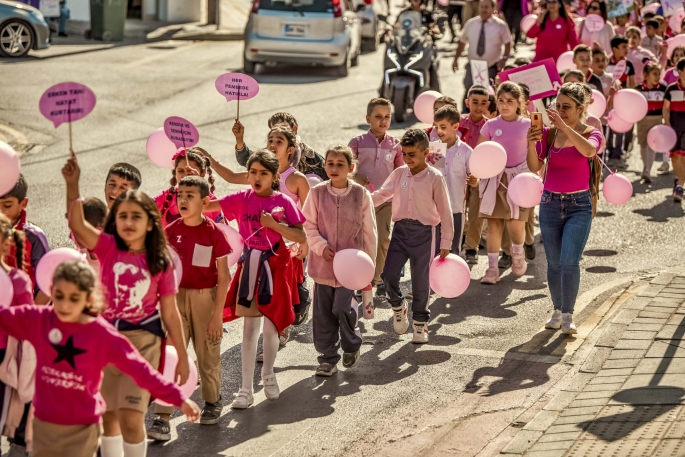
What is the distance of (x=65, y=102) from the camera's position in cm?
655

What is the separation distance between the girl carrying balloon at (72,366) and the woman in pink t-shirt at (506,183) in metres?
6.20

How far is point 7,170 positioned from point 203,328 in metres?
1.58

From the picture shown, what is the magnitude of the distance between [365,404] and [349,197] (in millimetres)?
1514

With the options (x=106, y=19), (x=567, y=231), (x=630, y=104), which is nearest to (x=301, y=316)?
(x=567, y=231)

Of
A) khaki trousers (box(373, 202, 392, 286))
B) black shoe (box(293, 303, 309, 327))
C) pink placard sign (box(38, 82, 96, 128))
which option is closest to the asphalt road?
black shoe (box(293, 303, 309, 327))

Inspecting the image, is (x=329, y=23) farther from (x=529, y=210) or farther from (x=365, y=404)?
(x=365, y=404)

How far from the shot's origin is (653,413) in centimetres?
730

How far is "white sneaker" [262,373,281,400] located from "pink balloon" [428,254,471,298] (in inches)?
71.8

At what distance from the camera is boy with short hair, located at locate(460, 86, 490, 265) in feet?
38.5

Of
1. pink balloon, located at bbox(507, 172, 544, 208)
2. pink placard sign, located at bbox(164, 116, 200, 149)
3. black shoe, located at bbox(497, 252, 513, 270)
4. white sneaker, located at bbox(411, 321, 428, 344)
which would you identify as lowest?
black shoe, located at bbox(497, 252, 513, 270)

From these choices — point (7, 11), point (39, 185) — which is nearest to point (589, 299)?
point (39, 185)

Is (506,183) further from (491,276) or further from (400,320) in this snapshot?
(400,320)

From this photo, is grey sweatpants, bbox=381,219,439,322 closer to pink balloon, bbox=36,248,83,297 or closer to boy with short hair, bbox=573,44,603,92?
pink balloon, bbox=36,248,83,297

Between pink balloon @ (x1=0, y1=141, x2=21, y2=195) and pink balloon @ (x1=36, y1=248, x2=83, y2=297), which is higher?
pink balloon @ (x1=0, y1=141, x2=21, y2=195)
